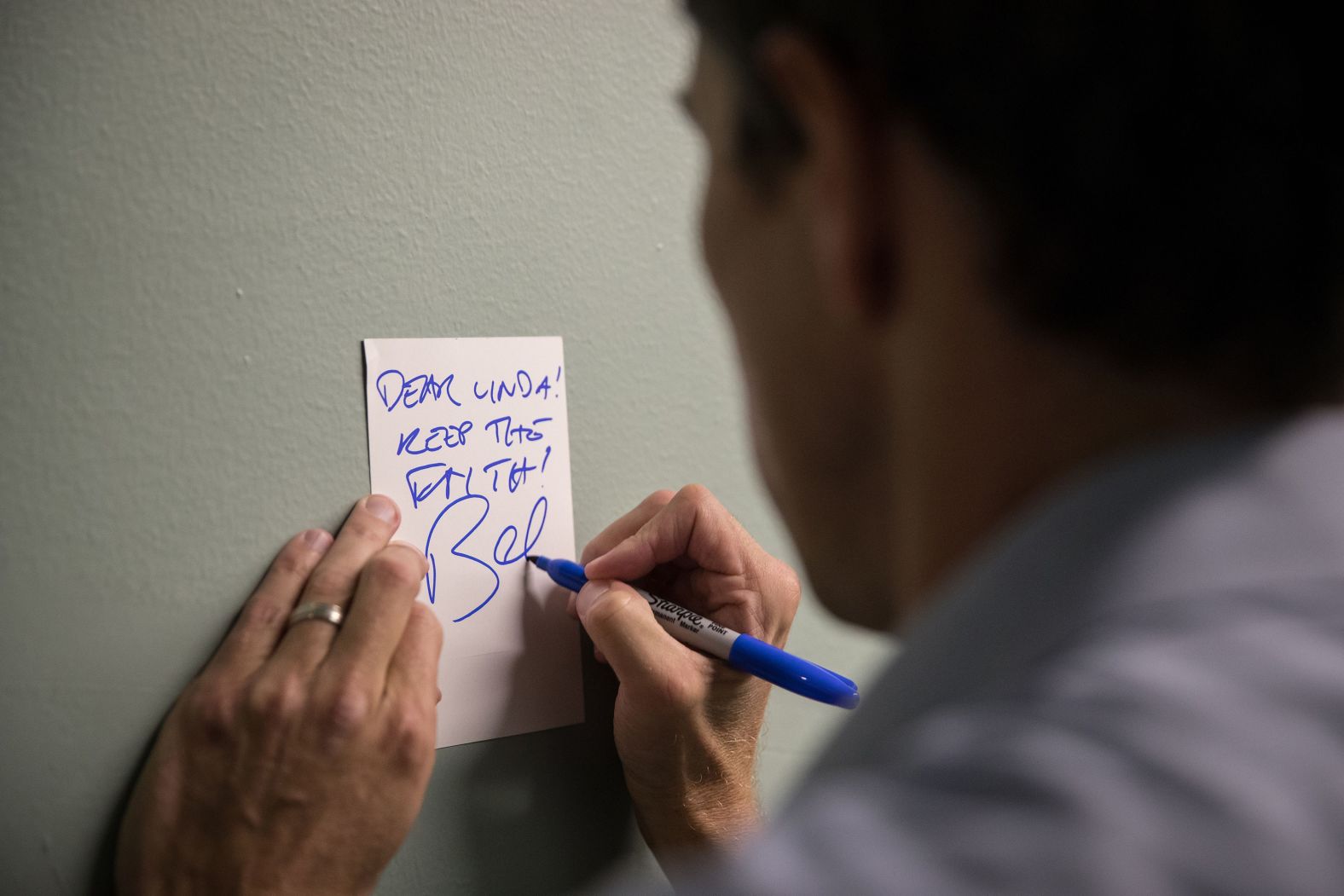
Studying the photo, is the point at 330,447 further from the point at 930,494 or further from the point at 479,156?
the point at 930,494

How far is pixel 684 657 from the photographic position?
0.59 metres

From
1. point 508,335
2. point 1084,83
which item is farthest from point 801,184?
point 508,335

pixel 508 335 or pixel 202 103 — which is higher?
pixel 202 103

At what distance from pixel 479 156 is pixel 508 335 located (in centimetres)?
12

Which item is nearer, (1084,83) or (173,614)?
(1084,83)

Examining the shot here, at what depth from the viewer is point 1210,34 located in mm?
243

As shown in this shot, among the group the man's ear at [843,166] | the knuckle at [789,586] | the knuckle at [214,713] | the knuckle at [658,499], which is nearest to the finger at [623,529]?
the knuckle at [658,499]

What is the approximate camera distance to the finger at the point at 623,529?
63 cm

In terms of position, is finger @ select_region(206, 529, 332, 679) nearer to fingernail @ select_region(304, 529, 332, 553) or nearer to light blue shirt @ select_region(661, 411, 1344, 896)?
fingernail @ select_region(304, 529, 332, 553)

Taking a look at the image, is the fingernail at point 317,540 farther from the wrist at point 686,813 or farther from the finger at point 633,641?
the wrist at point 686,813

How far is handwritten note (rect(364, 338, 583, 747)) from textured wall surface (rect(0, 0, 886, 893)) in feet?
0.05

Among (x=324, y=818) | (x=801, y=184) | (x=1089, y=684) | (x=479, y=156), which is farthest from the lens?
(x=479, y=156)

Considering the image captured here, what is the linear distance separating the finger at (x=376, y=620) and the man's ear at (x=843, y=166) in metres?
0.33

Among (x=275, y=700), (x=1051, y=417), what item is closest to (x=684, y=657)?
(x=275, y=700)
